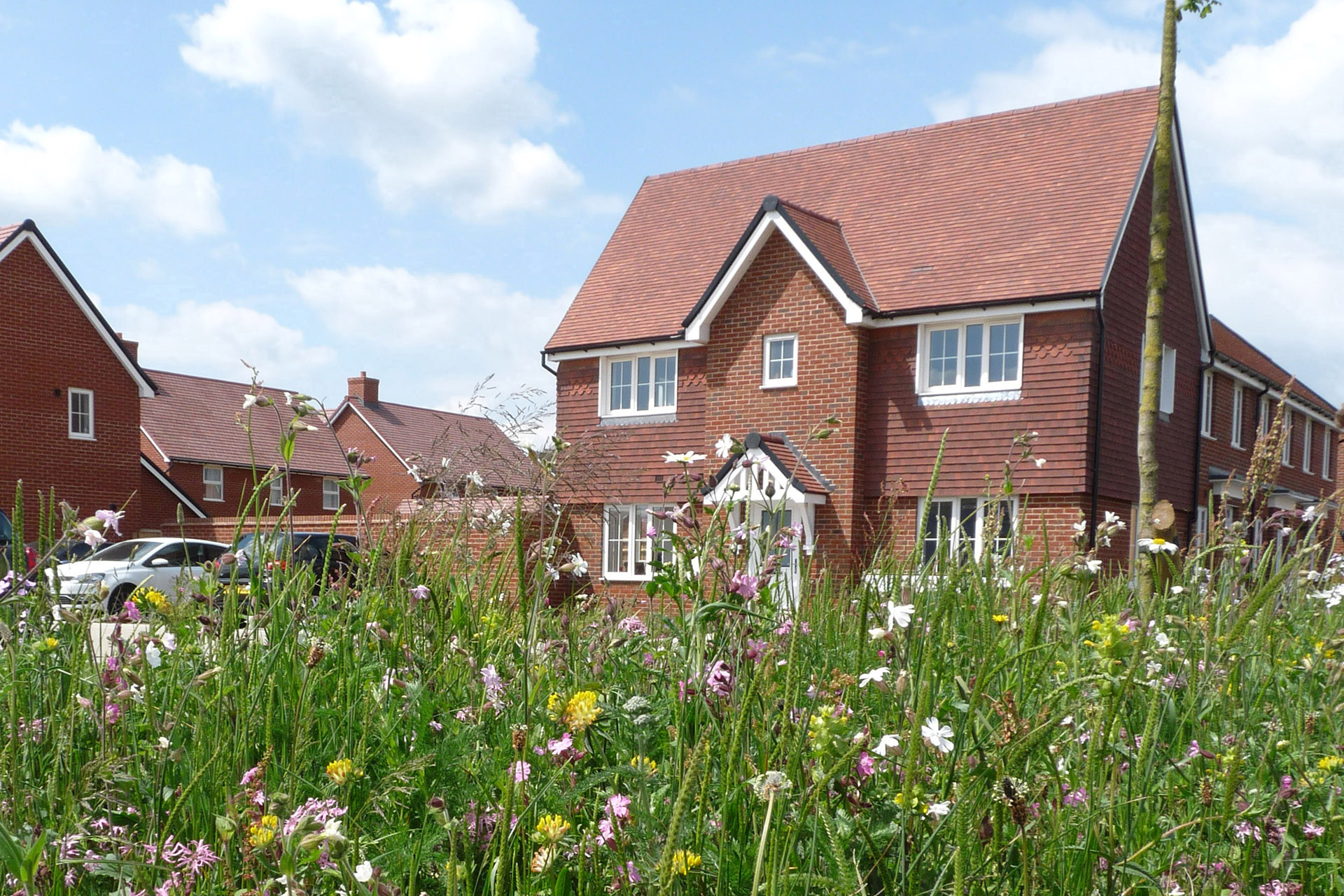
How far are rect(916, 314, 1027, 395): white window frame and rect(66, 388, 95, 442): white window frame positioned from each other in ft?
64.6

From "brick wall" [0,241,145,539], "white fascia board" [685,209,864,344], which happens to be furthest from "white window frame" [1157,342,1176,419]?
"brick wall" [0,241,145,539]

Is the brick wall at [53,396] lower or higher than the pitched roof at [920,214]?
lower

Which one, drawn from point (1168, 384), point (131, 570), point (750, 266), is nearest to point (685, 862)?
point (750, 266)

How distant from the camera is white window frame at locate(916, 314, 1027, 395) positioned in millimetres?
16422

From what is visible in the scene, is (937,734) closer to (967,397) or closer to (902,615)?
(902,615)

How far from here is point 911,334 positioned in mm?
17234

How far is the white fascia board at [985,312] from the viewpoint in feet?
51.9

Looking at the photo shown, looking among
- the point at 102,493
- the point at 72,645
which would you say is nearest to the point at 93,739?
the point at 72,645

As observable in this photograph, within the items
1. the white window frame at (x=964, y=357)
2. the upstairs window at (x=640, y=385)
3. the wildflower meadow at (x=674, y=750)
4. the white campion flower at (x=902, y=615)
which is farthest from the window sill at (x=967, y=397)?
the white campion flower at (x=902, y=615)

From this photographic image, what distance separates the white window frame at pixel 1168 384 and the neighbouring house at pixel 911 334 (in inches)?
1.9

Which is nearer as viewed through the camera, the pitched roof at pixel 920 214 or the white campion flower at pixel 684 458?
the white campion flower at pixel 684 458

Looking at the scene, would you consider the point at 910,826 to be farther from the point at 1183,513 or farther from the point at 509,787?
the point at 1183,513

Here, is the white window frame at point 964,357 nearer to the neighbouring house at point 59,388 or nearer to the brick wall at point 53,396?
the brick wall at point 53,396

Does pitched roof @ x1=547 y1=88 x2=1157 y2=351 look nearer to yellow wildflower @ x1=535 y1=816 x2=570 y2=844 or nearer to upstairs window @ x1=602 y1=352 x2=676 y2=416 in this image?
upstairs window @ x1=602 y1=352 x2=676 y2=416
